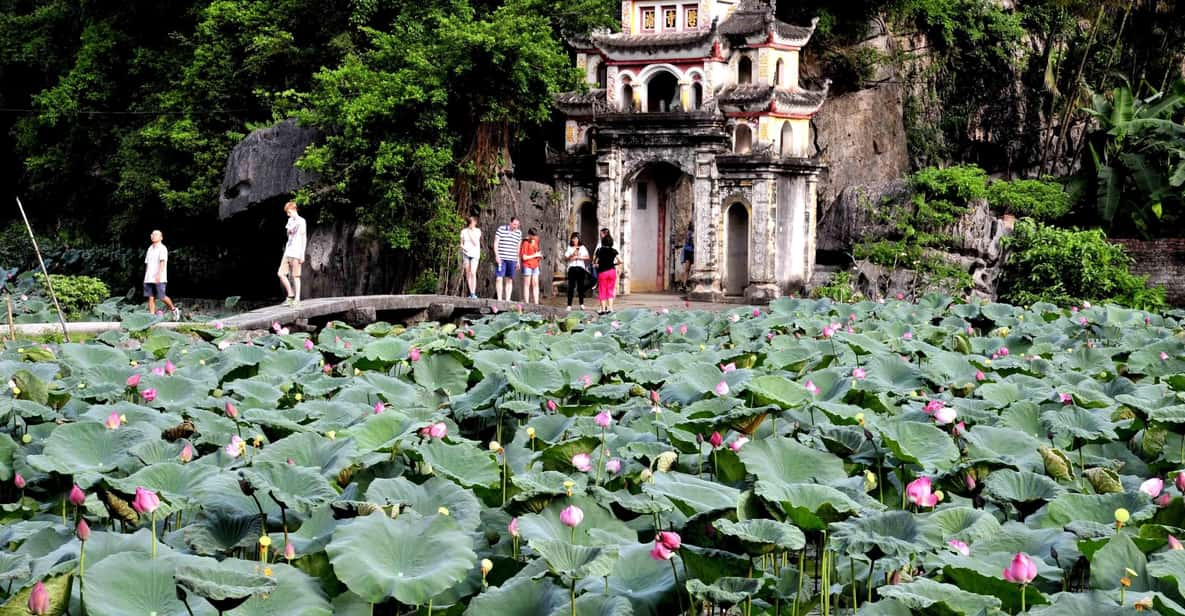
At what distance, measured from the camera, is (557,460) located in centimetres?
429

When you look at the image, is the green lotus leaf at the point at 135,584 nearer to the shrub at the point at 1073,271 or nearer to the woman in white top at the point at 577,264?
the woman in white top at the point at 577,264

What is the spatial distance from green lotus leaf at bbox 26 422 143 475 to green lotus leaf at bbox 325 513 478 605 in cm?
117

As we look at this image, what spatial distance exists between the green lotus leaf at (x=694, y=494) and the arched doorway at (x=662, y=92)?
1910 centimetres

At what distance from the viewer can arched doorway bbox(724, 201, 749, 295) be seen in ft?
75.6

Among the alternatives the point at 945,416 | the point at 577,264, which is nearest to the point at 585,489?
the point at 945,416

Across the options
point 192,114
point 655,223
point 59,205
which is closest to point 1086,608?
point 655,223

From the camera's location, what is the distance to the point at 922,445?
425 cm

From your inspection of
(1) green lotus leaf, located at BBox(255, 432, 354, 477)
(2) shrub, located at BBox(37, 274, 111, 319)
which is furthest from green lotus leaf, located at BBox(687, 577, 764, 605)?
(2) shrub, located at BBox(37, 274, 111, 319)

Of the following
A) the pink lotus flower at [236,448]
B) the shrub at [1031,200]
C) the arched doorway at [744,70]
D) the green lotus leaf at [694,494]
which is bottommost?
the green lotus leaf at [694,494]

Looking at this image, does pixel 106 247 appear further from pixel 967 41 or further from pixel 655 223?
pixel 967 41

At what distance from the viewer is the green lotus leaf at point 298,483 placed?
3.51m

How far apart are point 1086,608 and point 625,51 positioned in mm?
19833

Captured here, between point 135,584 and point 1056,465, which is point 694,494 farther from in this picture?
point 135,584

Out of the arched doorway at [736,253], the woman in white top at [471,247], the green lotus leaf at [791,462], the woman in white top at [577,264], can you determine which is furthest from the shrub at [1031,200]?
the green lotus leaf at [791,462]
